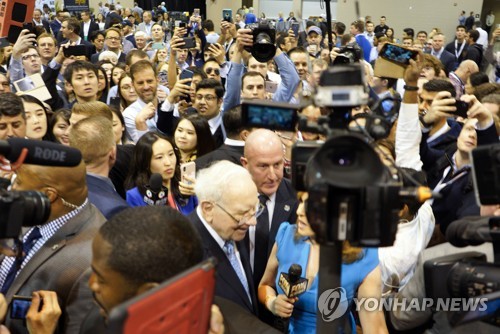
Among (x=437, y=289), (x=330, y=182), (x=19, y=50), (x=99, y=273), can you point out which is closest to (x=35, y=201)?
(x=99, y=273)

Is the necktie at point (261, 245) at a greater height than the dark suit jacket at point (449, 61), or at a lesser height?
lesser

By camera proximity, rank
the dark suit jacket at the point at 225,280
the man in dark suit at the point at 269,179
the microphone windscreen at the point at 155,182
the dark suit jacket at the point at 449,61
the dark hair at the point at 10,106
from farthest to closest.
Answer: the dark suit jacket at the point at 449,61 → the dark hair at the point at 10,106 → the microphone windscreen at the point at 155,182 → the man in dark suit at the point at 269,179 → the dark suit jacket at the point at 225,280

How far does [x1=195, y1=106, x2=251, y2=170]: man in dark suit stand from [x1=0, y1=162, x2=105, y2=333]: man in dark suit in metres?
1.54

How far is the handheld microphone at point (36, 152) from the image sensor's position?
67.4 inches

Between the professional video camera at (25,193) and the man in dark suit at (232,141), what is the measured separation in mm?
2142

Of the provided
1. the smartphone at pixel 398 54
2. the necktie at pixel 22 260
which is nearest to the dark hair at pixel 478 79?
the smartphone at pixel 398 54

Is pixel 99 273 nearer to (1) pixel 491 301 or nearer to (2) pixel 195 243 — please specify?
Result: (2) pixel 195 243

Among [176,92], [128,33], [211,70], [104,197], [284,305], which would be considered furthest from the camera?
[128,33]

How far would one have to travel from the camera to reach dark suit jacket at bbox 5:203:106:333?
2.14 meters

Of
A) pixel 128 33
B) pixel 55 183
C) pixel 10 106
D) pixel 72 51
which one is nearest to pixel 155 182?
pixel 55 183

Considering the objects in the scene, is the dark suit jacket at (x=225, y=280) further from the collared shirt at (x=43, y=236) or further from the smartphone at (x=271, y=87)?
the smartphone at (x=271, y=87)

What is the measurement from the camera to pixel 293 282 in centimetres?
237

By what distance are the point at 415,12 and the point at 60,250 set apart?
21.2 metres

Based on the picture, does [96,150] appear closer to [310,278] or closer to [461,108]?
[310,278]
